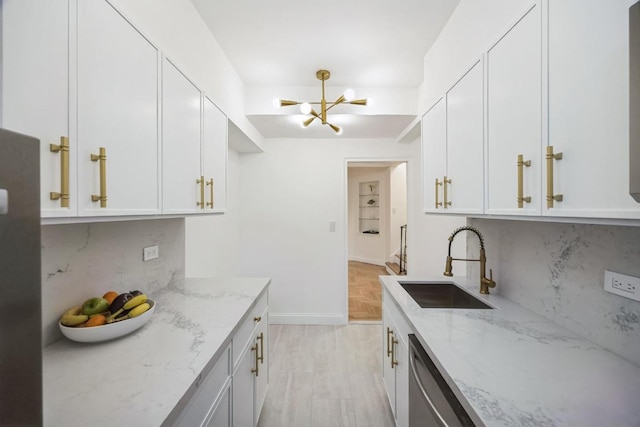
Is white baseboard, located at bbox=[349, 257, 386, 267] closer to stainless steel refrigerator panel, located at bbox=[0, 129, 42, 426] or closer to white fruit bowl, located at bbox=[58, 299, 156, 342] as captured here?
white fruit bowl, located at bbox=[58, 299, 156, 342]

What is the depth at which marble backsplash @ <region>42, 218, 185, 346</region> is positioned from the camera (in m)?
0.98

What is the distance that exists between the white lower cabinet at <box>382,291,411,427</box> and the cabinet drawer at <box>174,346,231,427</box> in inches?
35.0

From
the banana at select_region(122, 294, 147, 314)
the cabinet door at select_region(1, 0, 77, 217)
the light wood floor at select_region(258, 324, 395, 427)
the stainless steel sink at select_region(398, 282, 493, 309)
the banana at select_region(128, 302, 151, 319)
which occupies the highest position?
the cabinet door at select_region(1, 0, 77, 217)

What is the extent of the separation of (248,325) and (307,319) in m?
1.97

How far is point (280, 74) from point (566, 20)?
2.05 m

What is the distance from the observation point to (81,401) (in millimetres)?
695

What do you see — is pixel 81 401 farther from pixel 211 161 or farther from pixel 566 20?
pixel 566 20

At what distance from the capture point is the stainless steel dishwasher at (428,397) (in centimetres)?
80

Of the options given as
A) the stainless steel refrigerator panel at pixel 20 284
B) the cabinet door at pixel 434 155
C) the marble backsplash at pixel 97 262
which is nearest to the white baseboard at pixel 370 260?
the cabinet door at pixel 434 155

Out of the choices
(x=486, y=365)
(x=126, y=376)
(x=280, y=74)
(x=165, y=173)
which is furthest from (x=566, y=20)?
(x=280, y=74)

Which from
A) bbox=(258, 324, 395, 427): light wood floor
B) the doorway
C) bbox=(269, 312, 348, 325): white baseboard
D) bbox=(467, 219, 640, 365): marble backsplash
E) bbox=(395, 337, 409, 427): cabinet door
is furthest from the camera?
the doorway

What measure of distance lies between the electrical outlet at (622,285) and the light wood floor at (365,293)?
105 inches

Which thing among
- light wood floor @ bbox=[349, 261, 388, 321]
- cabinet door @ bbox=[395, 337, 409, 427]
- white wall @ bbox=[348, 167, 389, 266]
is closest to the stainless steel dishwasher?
cabinet door @ bbox=[395, 337, 409, 427]

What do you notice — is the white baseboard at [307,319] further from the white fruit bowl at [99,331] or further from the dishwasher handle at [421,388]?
the white fruit bowl at [99,331]
